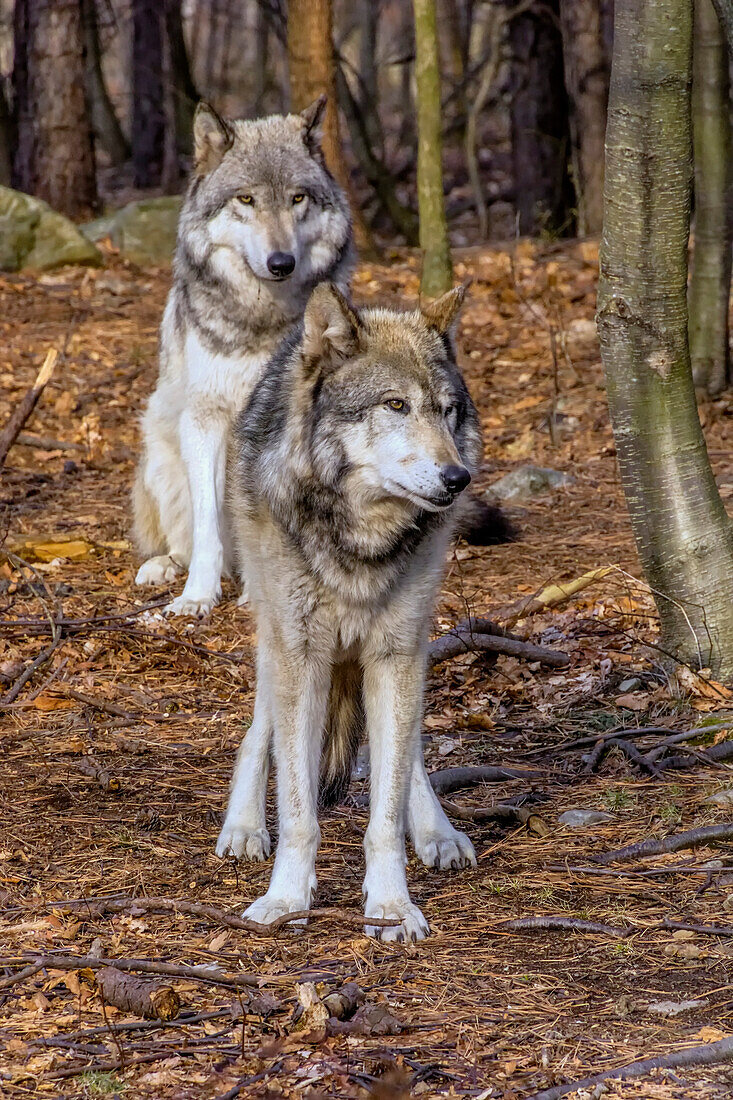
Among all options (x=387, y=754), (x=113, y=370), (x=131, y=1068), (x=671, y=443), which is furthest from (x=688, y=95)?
(x=113, y=370)

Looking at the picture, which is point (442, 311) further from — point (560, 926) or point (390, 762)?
point (560, 926)

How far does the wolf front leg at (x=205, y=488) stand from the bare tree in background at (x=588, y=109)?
936 cm

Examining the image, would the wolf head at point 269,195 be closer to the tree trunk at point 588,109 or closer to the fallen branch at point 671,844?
the fallen branch at point 671,844

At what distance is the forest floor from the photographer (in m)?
2.98

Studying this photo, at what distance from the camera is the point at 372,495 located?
3.87m

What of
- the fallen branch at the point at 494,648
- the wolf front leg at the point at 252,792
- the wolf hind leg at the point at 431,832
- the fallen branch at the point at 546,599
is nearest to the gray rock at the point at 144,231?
the fallen branch at the point at 546,599

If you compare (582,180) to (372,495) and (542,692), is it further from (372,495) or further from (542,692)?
(372,495)

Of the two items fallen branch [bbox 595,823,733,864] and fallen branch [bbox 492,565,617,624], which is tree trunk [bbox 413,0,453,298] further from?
fallen branch [bbox 595,823,733,864]

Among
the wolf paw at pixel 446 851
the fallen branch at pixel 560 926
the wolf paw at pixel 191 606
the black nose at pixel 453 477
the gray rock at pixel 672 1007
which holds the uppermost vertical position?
the black nose at pixel 453 477

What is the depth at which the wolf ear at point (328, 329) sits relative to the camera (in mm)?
3850

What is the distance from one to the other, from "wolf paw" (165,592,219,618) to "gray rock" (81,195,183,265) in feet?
28.6

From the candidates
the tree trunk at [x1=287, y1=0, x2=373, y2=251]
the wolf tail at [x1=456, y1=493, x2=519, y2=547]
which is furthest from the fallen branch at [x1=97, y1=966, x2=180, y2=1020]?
the tree trunk at [x1=287, y1=0, x2=373, y2=251]

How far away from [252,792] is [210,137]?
420 cm

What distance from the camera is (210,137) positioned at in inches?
280
